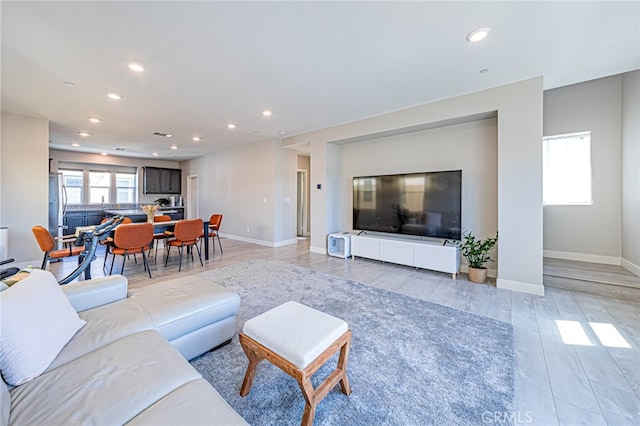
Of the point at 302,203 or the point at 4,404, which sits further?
the point at 302,203

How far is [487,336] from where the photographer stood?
2.13 m

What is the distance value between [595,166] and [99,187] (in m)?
12.7

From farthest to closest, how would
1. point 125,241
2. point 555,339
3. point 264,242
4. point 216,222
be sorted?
point 264,242 < point 216,222 < point 125,241 < point 555,339

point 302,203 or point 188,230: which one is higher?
point 302,203

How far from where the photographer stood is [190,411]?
34.8 inches

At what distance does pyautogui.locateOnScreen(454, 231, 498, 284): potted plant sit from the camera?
11.4 ft

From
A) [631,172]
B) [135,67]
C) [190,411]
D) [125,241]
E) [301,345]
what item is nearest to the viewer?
[190,411]

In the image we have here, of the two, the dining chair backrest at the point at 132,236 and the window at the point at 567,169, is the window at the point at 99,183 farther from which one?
the window at the point at 567,169

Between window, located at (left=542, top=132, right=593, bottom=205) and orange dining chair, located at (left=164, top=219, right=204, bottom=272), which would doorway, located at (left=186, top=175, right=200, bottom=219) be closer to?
orange dining chair, located at (left=164, top=219, right=204, bottom=272)

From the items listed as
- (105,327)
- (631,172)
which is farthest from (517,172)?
(105,327)

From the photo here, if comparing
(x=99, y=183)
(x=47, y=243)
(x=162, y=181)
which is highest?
(x=162, y=181)

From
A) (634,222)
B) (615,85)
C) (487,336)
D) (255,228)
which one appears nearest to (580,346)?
(487,336)

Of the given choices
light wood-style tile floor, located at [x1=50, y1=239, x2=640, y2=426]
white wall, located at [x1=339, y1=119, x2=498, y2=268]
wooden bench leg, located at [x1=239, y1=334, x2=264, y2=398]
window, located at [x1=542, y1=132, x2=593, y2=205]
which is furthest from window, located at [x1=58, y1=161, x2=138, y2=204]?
window, located at [x1=542, y1=132, x2=593, y2=205]

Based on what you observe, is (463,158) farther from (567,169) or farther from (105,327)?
(105,327)
